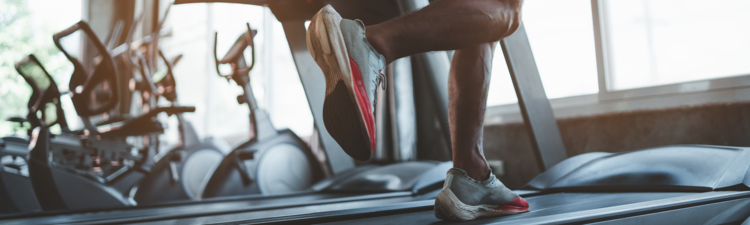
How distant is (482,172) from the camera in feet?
3.68

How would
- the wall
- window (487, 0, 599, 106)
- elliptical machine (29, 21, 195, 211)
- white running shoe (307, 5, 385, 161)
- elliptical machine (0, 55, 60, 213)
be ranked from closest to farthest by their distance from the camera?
white running shoe (307, 5, 385, 161) → the wall → window (487, 0, 599, 106) → elliptical machine (29, 21, 195, 211) → elliptical machine (0, 55, 60, 213)

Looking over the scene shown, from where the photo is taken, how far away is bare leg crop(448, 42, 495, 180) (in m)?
1.12

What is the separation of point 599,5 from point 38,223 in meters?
2.84

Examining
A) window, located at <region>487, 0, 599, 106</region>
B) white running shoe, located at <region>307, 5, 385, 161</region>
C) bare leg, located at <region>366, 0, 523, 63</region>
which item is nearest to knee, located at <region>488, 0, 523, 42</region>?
bare leg, located at <region>366, 0, 523, 63</region>

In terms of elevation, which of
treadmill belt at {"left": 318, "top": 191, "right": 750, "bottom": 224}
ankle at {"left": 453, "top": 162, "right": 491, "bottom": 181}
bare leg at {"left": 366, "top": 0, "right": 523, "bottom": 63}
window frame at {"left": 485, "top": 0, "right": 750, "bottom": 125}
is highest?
bare leg at {"left": 366, "top": 0, "right": 523, "bottom": 63}

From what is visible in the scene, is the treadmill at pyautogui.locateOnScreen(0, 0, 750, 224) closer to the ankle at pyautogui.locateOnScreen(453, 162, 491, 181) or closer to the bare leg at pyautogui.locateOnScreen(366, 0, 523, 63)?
the ankle at pyautogui.locateOnScreen(453, 162, 491, 181)

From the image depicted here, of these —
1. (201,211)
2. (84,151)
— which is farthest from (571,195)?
(84,151)

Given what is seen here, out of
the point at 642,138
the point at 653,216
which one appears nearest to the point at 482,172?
the point at 653,216

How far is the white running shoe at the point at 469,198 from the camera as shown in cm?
105

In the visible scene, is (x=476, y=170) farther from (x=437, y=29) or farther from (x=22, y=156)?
(x=22, y=156)

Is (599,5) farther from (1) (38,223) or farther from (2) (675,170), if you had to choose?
(1) (38,223)

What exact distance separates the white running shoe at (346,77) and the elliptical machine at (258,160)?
8.20 ft

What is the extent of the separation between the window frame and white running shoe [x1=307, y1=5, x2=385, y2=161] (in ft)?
6.39

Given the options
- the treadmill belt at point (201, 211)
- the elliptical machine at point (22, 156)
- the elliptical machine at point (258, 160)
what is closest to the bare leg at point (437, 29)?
the treadmill belt at point (201, 211)
